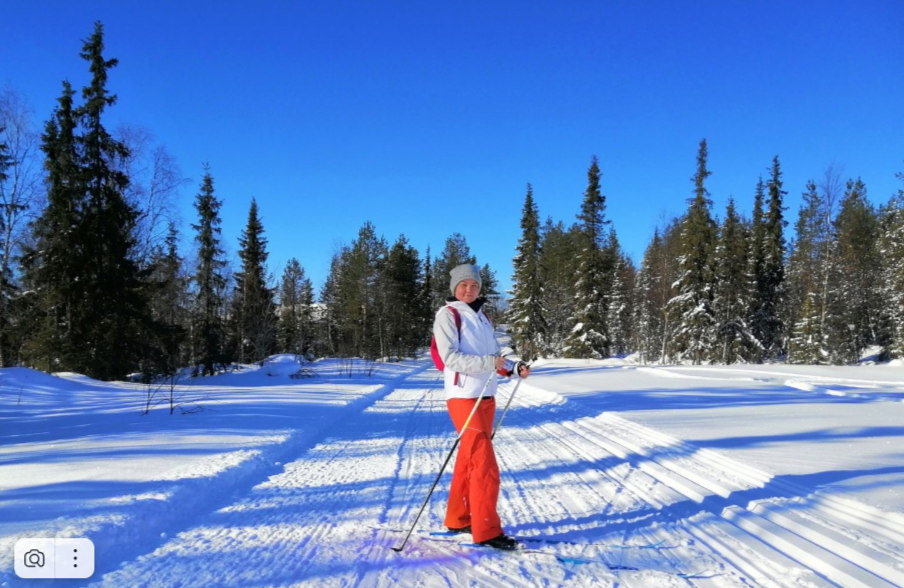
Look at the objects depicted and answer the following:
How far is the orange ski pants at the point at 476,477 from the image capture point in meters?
3.56

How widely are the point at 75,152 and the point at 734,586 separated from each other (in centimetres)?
2313

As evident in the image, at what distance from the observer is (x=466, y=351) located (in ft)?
12.6

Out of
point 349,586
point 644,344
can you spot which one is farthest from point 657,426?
point 644,344

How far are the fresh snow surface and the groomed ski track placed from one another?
19 mm

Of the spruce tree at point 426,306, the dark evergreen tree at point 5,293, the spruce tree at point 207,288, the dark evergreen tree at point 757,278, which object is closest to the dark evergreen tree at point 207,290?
the spruce tree at point 207,288

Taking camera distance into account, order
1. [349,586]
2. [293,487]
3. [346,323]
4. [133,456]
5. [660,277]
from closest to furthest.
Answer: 1. [349,586]
2. [293,487]
3. [133,456]
4. [660,277]
5. [346,323]

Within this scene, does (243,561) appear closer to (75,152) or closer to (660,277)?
(75,152)

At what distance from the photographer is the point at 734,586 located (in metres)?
3.01

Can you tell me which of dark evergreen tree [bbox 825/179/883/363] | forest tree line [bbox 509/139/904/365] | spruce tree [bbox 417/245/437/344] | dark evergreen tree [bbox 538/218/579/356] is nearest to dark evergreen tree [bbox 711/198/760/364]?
forest tree line [bbox 509/139/904/365]

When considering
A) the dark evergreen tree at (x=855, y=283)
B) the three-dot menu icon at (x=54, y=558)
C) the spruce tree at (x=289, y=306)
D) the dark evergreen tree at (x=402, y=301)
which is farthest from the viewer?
the spruce tree at (x=289, y=306)

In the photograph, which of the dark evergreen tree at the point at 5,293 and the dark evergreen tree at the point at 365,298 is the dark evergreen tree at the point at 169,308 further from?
the dark evergreen tree at the point at 365,298

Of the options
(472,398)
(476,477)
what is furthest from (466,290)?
(476,477)

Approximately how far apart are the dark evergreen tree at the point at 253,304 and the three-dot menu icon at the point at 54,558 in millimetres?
24272

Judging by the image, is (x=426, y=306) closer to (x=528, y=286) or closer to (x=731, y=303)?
(x=528, y=286)
